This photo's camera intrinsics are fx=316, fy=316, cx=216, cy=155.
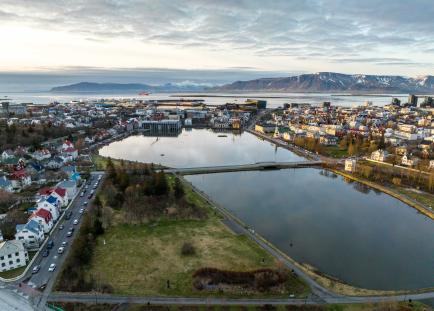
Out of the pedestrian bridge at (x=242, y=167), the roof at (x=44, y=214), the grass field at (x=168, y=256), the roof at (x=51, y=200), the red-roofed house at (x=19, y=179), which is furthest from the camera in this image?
the pedestrian bridge at (x=242, y=167)

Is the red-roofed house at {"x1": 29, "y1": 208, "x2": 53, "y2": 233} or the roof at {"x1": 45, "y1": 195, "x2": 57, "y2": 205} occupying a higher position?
the roof at {"x1": 45, "y1": 195, "x2": 57, "y2": 205}

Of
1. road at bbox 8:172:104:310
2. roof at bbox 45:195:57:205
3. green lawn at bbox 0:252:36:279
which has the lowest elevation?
green lawn at bbox 0:252:36:279

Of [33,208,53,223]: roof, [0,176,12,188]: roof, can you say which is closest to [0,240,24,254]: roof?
[33,208,53,223]: roof

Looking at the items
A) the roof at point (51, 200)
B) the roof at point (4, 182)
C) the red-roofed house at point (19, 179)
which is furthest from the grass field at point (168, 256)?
the red-roofed house at point (19, 179)

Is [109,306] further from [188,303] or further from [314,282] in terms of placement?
A: [314,282]

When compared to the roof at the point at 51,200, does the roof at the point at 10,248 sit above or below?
below

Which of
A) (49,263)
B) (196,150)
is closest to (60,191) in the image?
(49,263)

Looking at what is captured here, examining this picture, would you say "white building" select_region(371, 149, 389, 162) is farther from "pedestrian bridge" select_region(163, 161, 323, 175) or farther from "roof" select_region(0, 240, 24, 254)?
"roof" select_region(0, 240, 24, 254)

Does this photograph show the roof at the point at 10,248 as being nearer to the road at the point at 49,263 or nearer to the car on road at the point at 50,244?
the road at the point at 49,263
